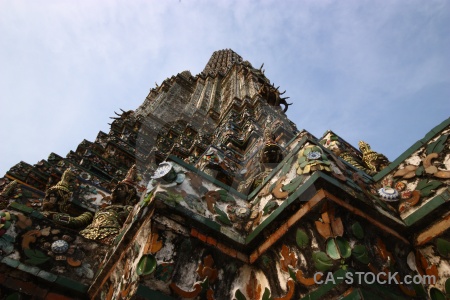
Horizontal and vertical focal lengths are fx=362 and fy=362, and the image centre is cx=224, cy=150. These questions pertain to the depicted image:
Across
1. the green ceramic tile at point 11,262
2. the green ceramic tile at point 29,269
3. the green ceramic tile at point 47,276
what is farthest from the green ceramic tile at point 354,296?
the green ceramic tile at point 11,262

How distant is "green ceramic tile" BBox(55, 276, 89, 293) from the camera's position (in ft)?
9.86

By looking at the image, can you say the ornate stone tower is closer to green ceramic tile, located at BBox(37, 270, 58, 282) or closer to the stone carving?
green ceramic tile, located at BBox(37, 270, 58, 282)

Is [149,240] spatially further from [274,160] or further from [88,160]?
[88,160]

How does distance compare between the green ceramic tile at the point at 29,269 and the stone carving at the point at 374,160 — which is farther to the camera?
the stone carving at the point at 374,160

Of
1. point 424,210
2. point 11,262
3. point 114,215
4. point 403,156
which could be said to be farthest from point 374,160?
point 11,262

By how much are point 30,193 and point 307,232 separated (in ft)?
16.4

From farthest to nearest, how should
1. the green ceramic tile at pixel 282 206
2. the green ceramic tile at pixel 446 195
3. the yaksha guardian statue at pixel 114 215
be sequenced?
the yaksha guardian statue at pixel 114 215 → the green ceramic tile at pixel 282 206 → the green ceramic tile at pixel 446 195

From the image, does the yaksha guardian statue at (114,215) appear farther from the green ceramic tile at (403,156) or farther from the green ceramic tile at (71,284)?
the green ceramic tile at (403,156)

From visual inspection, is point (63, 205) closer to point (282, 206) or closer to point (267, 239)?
point (267, 239)

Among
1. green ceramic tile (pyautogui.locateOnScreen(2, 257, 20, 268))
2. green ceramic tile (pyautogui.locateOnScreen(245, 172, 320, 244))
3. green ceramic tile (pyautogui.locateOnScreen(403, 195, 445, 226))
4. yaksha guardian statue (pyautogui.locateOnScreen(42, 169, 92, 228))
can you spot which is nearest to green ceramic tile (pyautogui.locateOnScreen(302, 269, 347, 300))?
green ceramic tile (pyautogui.locateOnScreen(245, 172, 320, 244))

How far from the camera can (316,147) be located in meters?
3.00

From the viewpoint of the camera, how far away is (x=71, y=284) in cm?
304

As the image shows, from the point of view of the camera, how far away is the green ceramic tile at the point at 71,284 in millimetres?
3006

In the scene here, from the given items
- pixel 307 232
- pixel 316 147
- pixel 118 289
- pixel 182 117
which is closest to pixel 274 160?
pixel 316 147
